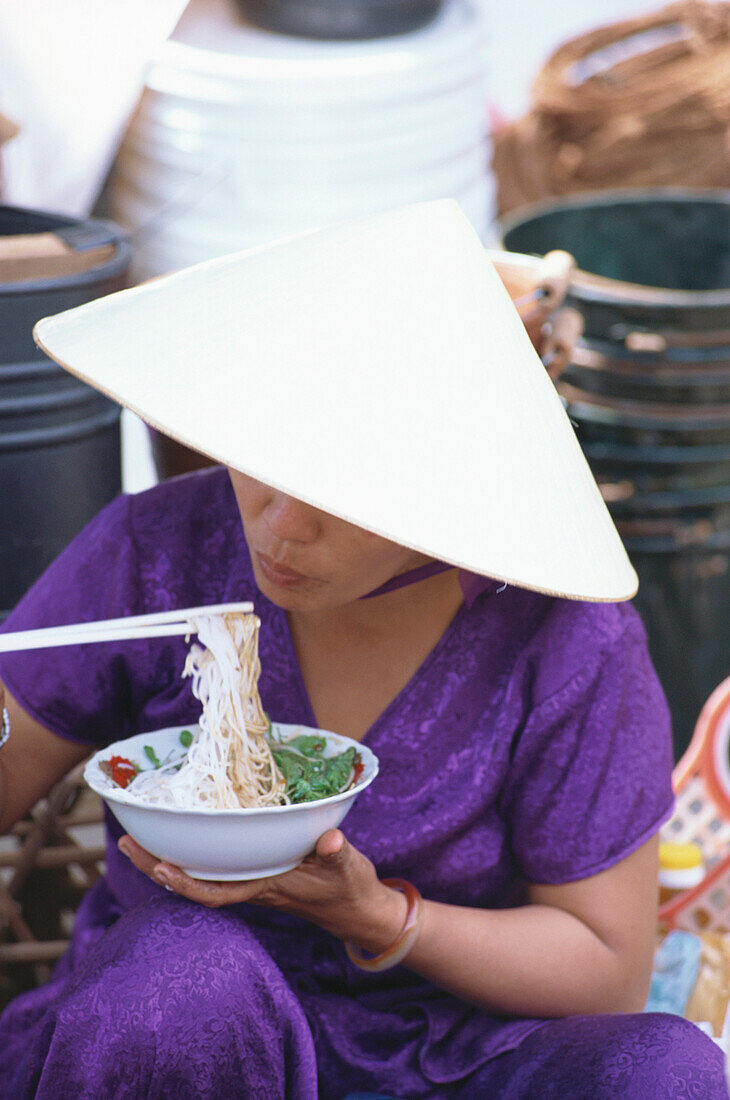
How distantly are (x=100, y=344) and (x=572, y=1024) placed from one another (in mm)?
916

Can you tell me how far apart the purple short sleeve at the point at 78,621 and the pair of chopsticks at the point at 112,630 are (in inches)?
8.4

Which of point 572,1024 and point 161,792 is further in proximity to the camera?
point 572,1024

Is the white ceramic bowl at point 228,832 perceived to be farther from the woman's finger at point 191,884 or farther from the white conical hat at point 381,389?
the white conical hat at point 381,389

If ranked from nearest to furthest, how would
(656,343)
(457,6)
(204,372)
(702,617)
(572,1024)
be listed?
(204,372) → (572,1024) → (656,343) → (702,617) → (457,6)

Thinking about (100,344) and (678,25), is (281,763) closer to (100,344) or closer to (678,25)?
(100,344)

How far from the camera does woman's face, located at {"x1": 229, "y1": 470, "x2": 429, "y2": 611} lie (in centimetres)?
131

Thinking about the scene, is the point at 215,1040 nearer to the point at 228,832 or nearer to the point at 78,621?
the point at 228,832

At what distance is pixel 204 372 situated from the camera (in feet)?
3.77

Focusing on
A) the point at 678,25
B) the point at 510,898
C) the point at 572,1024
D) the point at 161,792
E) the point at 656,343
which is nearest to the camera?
the point at 161,792

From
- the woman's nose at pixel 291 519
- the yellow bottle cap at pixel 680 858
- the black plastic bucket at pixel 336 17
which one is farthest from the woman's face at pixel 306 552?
the black plastic bucket at pixel 336 17

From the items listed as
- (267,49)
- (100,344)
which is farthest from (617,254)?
(100,344)

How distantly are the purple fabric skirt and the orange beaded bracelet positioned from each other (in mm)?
109

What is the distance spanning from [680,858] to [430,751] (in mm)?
692

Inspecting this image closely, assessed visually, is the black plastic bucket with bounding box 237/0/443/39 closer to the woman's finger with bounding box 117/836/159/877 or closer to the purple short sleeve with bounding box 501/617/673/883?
the purple short sleeve with bounding box 501/617/673/883
